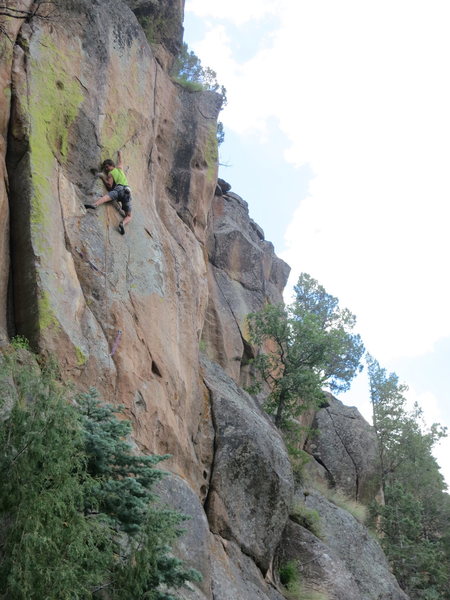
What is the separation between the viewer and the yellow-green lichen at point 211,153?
75.2 ft

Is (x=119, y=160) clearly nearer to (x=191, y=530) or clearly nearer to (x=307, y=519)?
(x=191, y=530)

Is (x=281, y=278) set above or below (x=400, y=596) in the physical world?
above

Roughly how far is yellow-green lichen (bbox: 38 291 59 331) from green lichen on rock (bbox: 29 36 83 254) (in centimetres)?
104

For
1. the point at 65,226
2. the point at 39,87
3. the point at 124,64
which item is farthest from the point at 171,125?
the point at 65,226

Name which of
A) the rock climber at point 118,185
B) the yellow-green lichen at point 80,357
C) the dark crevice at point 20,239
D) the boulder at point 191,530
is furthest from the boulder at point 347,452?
the dark crevice at point 20,239

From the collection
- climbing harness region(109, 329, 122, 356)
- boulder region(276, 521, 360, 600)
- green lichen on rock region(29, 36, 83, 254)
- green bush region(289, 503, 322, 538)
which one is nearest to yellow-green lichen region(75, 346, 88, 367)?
climbing harness region(109, 329, 122, 356)

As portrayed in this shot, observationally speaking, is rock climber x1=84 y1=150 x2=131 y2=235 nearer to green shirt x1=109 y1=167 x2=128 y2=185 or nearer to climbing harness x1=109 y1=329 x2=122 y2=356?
green shirt x1=109 y1=167 x2=128 y2=185

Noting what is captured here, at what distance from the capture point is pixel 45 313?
501 inches

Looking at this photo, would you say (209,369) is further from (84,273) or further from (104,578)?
(104,578)

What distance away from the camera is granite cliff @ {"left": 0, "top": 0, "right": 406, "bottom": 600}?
13.7 meters

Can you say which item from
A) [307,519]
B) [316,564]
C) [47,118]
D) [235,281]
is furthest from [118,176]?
[235,281]

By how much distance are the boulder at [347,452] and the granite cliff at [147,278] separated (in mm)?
7405

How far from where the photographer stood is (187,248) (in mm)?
20438

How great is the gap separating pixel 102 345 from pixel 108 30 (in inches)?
367
